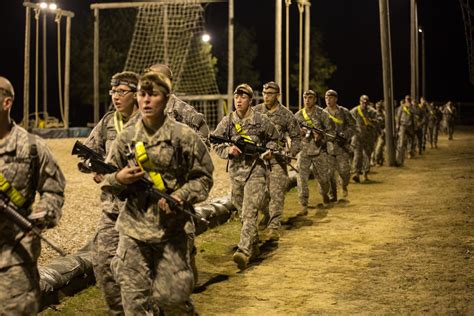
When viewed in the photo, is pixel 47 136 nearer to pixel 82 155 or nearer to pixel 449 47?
pixel 82 155

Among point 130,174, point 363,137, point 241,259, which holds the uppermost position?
point 363,137

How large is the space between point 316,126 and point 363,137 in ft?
19.0

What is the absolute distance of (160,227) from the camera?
5527mm

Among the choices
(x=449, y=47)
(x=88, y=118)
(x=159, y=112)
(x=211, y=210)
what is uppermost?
(x=449, y=47)

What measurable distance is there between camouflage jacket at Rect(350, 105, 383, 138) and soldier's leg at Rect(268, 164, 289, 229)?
27.5 ft

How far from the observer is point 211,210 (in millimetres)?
12094

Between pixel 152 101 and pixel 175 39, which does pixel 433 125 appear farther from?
pixel 152 101

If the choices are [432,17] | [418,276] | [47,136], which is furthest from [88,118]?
[418,276]

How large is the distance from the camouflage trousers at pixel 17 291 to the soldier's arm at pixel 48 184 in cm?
35

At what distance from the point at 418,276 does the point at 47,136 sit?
2585cm

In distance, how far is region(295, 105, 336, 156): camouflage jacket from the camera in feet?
47.3

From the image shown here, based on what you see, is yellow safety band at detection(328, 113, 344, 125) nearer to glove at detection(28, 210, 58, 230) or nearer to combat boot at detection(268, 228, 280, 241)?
combat boot at detection(268, 228, 280, 241)

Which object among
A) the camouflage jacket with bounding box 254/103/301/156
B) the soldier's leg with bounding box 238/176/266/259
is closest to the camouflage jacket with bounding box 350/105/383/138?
the camouflage jacket with bounding box 254/103/301/156

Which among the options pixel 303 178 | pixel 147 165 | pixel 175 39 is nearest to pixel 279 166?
pixel 303 178
